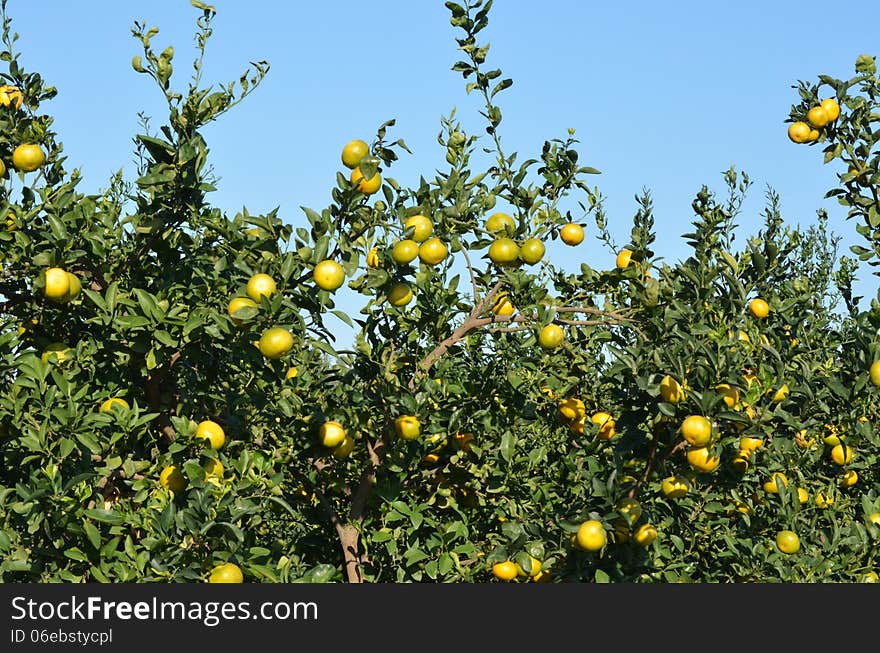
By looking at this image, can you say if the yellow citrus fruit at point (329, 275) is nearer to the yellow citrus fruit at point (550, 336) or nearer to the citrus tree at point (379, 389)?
the citrus tree at point (379, 389)

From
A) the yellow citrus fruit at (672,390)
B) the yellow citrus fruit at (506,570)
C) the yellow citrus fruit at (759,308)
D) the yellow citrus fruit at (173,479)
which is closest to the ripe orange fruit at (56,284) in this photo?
the yellow citrus fruit at (173,479)

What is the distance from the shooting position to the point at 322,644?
3266 millimetres

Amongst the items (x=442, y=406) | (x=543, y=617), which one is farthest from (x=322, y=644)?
(x=442, y=406)

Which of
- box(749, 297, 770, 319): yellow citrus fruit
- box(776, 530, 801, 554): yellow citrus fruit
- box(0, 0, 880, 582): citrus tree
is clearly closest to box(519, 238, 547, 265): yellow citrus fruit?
box(0, 0, 880, 582): citrus tree

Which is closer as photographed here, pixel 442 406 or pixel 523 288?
pixel 523 288

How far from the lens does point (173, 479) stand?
11.2 ft

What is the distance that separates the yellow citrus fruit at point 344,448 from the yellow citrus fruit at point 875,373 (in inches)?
84.5

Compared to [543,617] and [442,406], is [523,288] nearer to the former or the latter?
[442,406]

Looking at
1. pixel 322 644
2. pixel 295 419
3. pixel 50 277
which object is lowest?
pixel 322 644

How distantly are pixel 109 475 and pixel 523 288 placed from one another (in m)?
1.76

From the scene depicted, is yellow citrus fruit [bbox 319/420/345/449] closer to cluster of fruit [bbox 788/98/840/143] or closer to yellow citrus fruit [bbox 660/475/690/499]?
yellow citrus fruit [bbox 660/475/690/499]

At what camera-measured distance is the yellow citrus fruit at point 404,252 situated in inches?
143

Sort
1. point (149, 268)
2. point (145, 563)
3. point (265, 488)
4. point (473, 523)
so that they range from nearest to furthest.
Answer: point (145, 563)
point (265, 488)
point (149, 268)
point (473, 523)

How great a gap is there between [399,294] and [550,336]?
644mm
